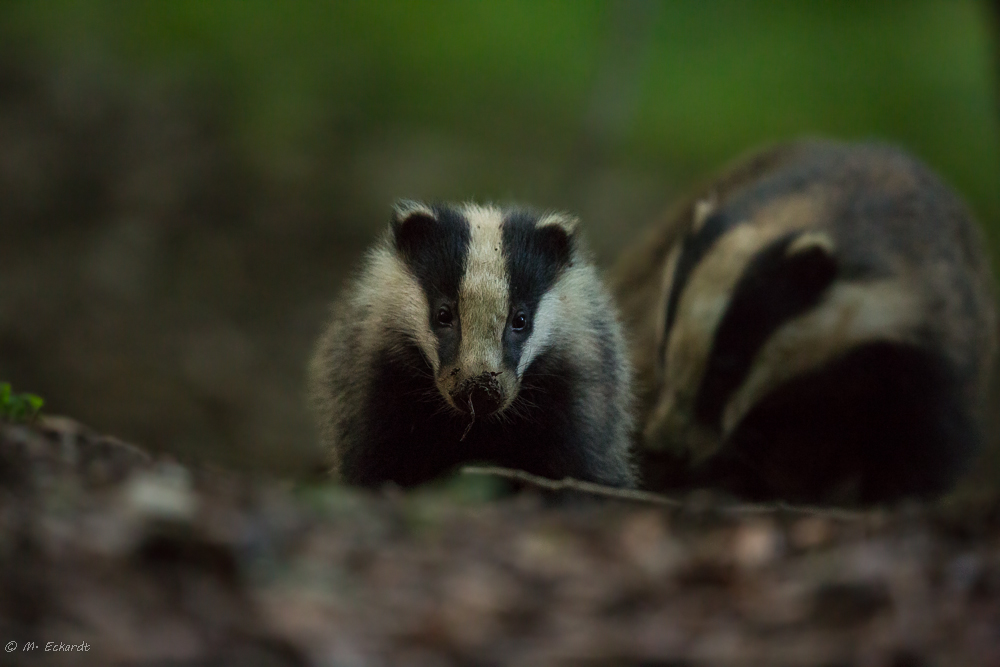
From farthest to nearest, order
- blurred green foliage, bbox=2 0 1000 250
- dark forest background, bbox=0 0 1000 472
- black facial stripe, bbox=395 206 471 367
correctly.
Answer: blurred green foliage, bbox=2 0 1000 250 < dark forest background, bbox=0 0 1000 472 < black facial stripe, bbox=395 206 471 367

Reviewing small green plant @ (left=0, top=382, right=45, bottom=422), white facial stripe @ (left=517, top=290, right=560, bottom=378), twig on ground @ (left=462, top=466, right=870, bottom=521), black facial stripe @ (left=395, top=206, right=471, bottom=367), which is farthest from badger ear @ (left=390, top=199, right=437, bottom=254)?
small green plant @ (left=0, top=382, right=45, bottom=422)

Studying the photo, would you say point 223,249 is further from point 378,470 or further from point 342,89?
point 378,470

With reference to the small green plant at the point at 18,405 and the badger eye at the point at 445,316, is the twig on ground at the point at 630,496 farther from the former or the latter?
the small green plant at the point at 18,405

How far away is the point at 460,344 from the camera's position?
308 cm

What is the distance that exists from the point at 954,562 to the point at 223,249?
6.37 m

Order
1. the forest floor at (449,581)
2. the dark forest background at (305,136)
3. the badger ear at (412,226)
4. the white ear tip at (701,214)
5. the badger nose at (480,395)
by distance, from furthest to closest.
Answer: the dark forest background at (305,136) → the white ear tip at (701,214) → the badger ear at (412,226) → the badger nose at (480,395) → the forest floor at (449,581)

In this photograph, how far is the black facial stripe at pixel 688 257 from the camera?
4.50m

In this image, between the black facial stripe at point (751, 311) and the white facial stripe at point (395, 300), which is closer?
the white facial stripe at point (395, 300)

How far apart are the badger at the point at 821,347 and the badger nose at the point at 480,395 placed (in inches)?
56.2

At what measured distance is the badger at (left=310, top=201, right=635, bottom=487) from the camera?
10.5 ft

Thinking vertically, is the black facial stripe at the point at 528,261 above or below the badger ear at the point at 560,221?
below

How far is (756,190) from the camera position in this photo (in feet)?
16.1

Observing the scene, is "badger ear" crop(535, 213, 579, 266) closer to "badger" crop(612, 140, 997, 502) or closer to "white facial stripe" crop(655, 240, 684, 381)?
"badger" crop(612, 140, 997, 502)

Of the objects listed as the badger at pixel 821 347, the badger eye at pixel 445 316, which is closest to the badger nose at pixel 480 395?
the badger eye at pixel 445 316
